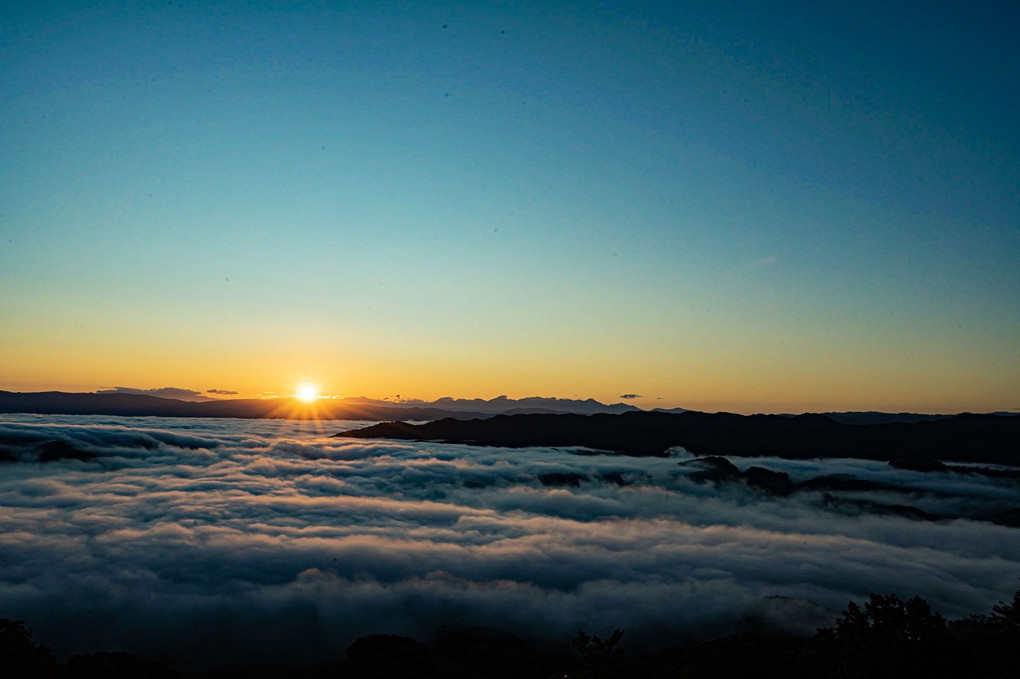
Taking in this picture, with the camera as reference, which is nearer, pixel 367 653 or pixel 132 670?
pixel 132 670

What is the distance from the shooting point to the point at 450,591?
123562mm

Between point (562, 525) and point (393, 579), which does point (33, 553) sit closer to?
point (393, 579)

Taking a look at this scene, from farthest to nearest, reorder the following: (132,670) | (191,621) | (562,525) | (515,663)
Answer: (562,525) < (191,621) < (515,663) < (132,670)

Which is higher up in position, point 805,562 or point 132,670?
point 132,670

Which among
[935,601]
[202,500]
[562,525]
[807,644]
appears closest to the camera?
[807,644]

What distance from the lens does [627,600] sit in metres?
124

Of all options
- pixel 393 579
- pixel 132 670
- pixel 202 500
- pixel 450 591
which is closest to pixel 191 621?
pixel 393 579

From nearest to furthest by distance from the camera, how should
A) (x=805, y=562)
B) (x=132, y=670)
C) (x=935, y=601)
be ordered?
(x=132, y=670), (x=935, y=601), (x=805, y=562)

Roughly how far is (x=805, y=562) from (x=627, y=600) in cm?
6226

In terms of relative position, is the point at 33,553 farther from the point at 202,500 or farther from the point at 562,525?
the point at 562,525

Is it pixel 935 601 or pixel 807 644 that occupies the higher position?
pixel 807 644

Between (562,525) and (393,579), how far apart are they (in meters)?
76.5

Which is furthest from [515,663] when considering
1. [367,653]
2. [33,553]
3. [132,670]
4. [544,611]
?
[33,553]

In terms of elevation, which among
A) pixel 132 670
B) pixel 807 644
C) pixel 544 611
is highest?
pixel 807 644
